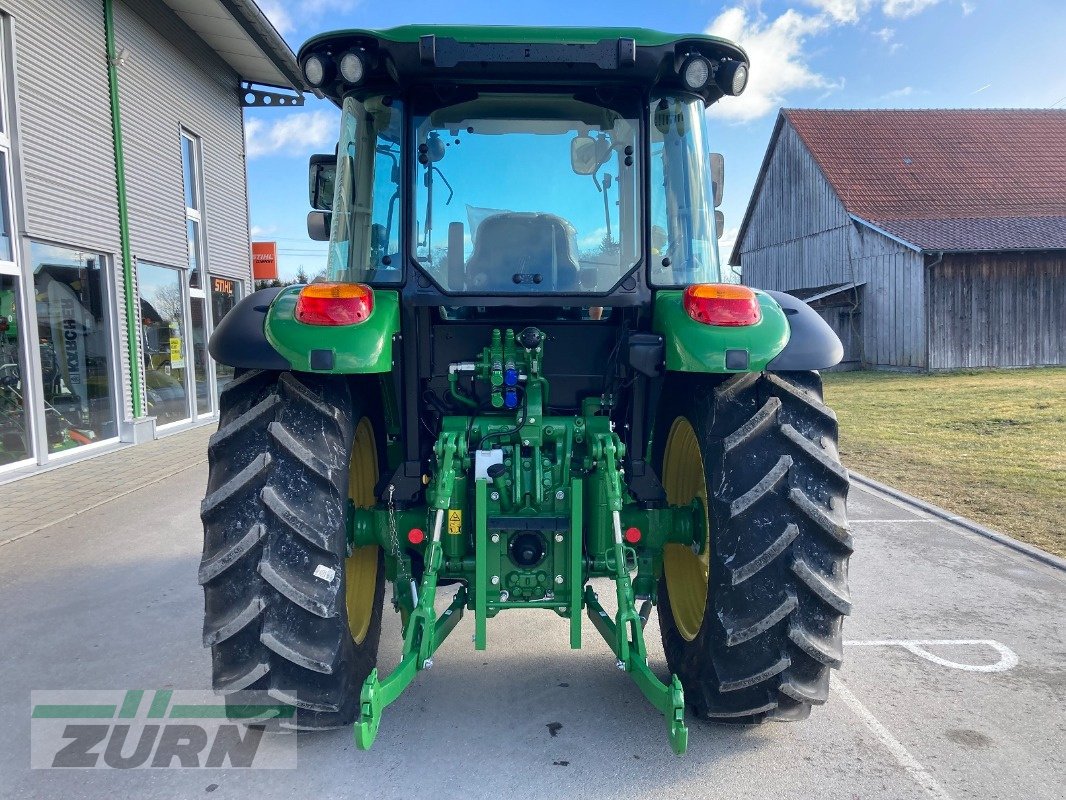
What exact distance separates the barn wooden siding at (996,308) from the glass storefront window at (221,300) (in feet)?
53.5

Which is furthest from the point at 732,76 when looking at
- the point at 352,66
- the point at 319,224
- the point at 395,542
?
the point at 395,542

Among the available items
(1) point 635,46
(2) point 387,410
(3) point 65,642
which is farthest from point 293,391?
(3) point 65,642

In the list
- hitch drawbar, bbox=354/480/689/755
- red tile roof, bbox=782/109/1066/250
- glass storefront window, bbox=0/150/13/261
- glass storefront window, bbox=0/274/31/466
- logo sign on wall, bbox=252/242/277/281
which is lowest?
hitch drawbar, bbox=354/480/689/755

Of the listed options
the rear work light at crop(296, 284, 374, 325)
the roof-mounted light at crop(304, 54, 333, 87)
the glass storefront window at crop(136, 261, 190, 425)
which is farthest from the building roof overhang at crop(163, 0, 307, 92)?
the rear work light at crop(296, 284, 374, 325)

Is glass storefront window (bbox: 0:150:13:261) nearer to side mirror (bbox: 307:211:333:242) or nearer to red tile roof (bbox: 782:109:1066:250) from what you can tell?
side mirror (bbox: 307:211:333:242)

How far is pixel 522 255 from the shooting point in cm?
325

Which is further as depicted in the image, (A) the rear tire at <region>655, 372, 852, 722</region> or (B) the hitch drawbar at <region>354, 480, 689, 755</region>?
(A) the rear tire at <region>655, 372, 852, 722</region>

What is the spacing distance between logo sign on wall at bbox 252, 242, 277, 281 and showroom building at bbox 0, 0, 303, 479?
3.22m

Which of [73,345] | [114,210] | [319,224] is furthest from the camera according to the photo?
[114,210]

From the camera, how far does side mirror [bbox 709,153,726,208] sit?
371 cm

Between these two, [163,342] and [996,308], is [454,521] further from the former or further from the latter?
[996,308]

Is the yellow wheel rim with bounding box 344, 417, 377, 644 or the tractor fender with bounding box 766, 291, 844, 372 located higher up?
the tractor fender with bounding box 766, 291, 844, 372

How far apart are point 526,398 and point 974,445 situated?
8456mm

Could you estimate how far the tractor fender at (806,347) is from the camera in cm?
301
